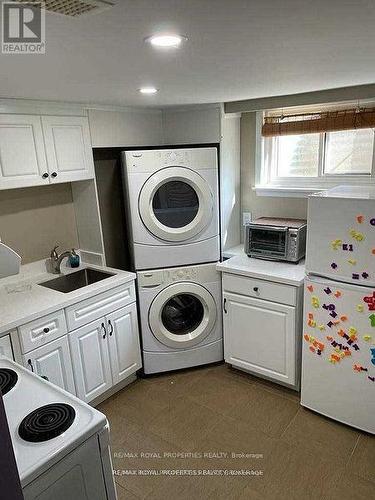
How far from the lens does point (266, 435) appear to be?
7.64 ft

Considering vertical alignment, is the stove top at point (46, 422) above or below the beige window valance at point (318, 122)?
below

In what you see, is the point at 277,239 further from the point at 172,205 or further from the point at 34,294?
the point at 34,294

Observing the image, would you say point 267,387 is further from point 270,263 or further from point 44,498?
point 44,498

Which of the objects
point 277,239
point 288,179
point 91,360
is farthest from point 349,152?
point 91,360

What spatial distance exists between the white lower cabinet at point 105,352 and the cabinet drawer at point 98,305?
42mm

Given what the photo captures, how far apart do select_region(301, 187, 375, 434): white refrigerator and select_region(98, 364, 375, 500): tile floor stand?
234mm

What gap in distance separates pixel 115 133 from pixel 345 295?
1949 mm

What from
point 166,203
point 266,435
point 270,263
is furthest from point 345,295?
point 166,203

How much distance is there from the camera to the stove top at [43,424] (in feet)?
3.72

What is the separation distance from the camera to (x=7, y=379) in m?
1.50

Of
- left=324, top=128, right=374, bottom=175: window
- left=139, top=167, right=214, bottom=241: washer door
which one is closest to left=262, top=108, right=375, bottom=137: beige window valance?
left=324, top=128, right=374, bottom=175: window

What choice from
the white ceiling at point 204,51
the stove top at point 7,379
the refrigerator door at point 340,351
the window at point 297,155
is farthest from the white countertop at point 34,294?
the window at point 297,155

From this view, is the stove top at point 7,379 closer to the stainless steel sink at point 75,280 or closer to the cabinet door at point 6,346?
the cabinet door at point 6,346

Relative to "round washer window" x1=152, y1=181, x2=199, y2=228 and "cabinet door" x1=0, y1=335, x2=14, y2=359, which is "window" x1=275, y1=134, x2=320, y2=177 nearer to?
"round washer window" x1=152, y1=181, x2=199, y2=228
